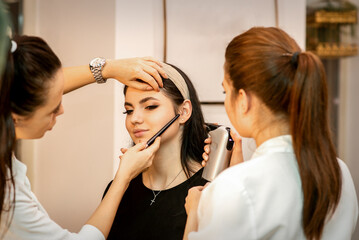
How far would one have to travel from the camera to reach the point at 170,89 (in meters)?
1.43

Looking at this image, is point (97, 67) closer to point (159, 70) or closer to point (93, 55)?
point (159, 70)

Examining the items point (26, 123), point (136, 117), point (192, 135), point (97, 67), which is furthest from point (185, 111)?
point (26, 123)

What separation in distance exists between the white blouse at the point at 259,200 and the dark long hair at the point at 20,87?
44 centimetres

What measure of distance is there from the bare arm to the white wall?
0.33 m

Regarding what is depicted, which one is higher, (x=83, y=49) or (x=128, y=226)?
(x=83, y=49)

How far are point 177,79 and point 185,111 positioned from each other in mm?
124

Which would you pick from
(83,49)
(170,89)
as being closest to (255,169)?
(170,89)

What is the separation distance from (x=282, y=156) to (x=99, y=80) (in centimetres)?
80

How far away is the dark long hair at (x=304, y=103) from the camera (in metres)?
0.81

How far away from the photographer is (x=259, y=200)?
0.79 m

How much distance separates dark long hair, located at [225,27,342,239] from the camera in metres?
0.81

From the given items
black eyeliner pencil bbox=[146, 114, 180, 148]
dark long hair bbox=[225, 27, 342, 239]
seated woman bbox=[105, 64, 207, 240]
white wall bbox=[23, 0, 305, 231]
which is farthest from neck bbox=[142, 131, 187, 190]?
dark long hair bbox=[225, 27, 342, 239]

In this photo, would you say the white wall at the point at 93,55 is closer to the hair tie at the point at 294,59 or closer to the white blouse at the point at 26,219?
the white blouse at the point at 26,219

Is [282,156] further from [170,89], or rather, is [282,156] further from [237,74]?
[170,89]
